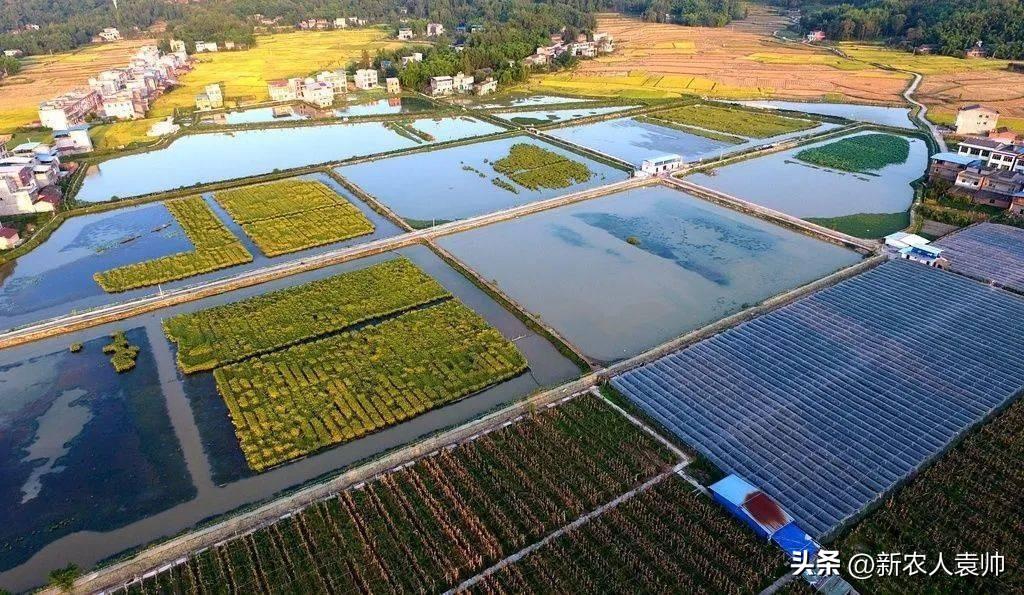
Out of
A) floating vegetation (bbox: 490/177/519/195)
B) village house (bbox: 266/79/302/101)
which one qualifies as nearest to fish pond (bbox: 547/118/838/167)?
floating vegetation (bbox: 490/177/519/195)

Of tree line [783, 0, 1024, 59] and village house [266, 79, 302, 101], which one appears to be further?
tree line [783, 0, 1024, 59]

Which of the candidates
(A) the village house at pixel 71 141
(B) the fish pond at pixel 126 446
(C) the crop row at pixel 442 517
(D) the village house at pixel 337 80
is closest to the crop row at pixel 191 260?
(B) the fish pond at pixel 126 446

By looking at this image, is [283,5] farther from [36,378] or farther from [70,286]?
[36,378]

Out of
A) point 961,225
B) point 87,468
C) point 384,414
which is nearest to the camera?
point 87,468

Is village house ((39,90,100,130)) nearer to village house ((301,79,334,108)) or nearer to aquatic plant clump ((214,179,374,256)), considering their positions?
village house ((301,79,334,108))

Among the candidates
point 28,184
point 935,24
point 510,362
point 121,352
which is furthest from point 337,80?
point 935,24

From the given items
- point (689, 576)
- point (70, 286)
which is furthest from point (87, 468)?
point (689, 576)
